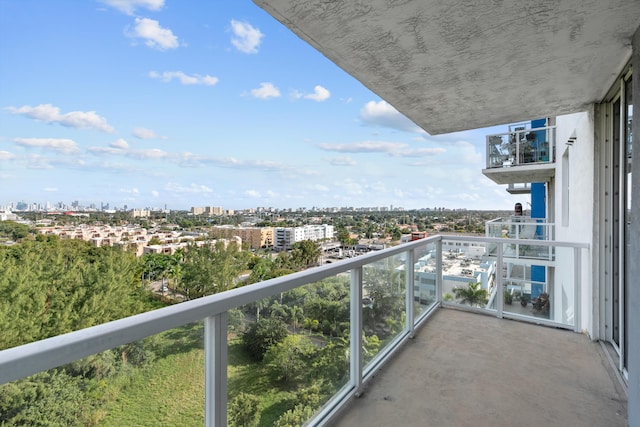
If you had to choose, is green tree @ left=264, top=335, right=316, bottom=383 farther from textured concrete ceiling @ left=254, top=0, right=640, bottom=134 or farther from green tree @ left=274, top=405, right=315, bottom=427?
textured concrete ceiling @ left=254, top=0, right=640, bottom=134

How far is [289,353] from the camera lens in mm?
1883

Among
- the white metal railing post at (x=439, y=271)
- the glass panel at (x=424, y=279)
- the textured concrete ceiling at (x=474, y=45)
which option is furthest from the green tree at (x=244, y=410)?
the white metal railing post at (x=439, y=271)

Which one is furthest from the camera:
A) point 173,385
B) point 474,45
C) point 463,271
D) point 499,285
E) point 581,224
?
point 463,271

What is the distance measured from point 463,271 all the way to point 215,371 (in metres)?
4.25

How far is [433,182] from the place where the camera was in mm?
→ 34531

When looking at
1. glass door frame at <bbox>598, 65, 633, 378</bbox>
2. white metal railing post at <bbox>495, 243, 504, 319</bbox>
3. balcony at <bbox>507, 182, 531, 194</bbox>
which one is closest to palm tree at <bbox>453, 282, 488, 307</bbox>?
white metal railing post at <bbox>495, 243, 504, 319</bbox>

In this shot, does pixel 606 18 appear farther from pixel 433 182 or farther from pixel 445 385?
pixel 433 182

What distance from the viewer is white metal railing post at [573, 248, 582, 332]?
3.79m

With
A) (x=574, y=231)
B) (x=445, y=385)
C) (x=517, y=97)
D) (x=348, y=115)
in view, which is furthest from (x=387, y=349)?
(x=348, y=115)

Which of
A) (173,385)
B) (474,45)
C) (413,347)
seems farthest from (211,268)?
(173,385)

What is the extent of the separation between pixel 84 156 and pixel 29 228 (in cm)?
3879

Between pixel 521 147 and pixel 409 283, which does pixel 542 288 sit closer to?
pixel 409 283

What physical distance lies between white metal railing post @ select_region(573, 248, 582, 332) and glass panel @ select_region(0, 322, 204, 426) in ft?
14.1

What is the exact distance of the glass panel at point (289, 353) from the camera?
149 cm
